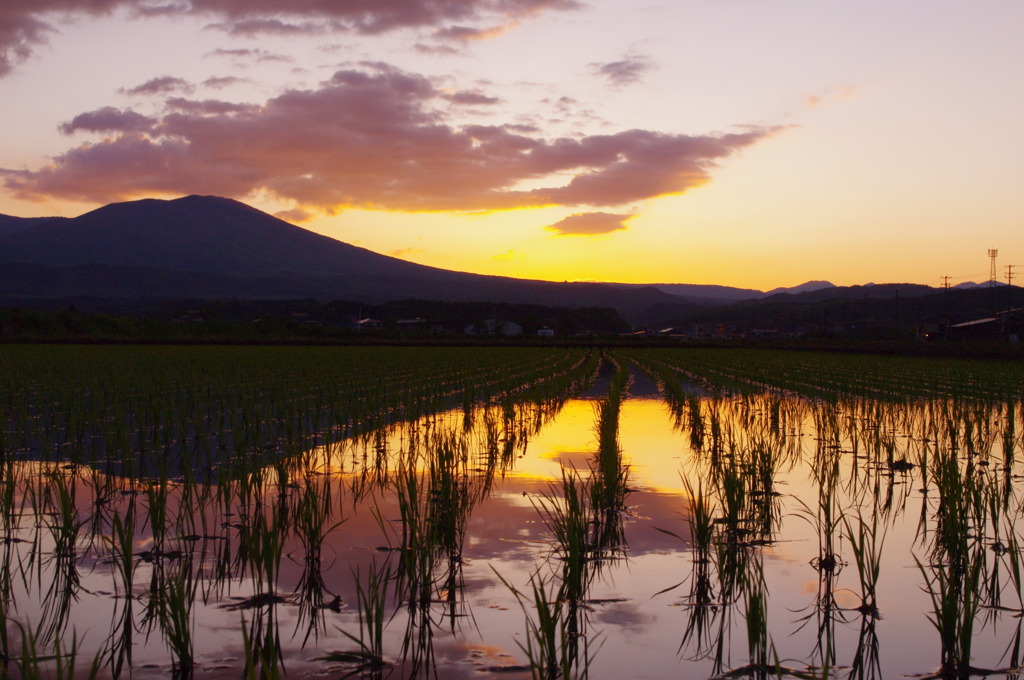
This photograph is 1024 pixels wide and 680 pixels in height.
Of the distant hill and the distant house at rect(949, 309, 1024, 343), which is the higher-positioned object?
the distant hill

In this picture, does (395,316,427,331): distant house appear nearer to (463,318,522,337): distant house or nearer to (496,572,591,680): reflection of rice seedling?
(463,318,522,337): distant house

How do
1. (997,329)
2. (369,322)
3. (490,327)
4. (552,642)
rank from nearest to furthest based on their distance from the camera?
1. (552,642)
2. (997,329)
3. (490,327)
4. (369,322)

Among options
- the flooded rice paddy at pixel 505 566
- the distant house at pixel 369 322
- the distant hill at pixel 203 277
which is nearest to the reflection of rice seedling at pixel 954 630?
the flooded rice paddy at pixel 505 566

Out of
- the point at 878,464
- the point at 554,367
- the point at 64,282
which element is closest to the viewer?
the point at 878,464

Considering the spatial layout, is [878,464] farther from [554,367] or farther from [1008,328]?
[1008,328]

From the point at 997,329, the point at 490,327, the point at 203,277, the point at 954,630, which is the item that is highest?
the point at 203,277

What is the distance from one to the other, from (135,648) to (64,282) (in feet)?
568

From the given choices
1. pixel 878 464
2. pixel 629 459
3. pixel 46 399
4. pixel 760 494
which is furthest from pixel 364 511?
pixel 46 399

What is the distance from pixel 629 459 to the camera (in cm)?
817

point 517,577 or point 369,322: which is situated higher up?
Result: point 369,322

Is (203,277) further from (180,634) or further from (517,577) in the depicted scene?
(180,634)

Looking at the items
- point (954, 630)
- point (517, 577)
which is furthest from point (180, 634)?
point (954, 630)

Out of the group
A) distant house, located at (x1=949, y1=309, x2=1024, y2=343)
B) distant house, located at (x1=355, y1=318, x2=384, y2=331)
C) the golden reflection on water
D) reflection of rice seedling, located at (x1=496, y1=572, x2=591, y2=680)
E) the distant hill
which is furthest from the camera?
the distant hill

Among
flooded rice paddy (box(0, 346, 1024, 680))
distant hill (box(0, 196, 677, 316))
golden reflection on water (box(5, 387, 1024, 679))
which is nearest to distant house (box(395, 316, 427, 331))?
distant hill (box(0, 196, 677, 316))
